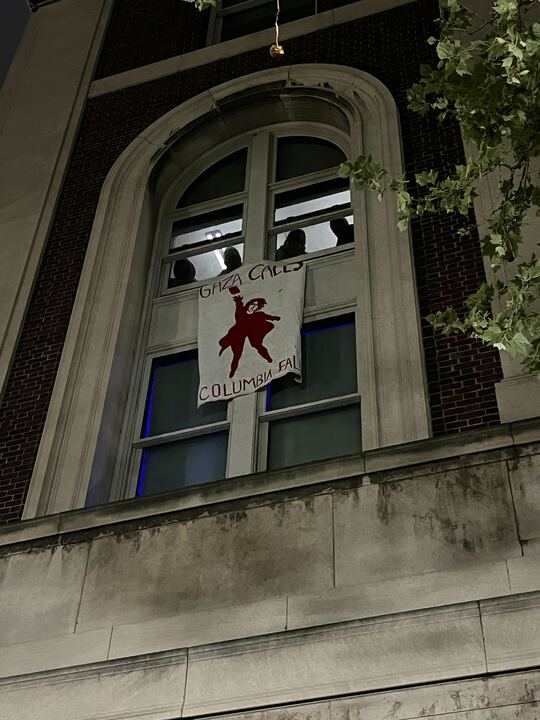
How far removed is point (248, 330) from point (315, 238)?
179cm

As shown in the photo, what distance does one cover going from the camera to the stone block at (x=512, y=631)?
7.04 m

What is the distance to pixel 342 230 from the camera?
1270 centimetres

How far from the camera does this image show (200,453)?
35.9ft

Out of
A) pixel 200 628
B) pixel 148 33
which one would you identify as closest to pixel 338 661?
pixel 200 628

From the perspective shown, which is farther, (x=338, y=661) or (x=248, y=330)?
(x=248, y=330)

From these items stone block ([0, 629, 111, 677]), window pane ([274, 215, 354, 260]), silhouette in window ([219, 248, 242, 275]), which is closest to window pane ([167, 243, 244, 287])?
silhouette in window ([219, 248, 242, 275])

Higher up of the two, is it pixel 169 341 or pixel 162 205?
pixel 162 205

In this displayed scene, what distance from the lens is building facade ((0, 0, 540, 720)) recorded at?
7.62m

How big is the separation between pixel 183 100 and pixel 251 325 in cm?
494

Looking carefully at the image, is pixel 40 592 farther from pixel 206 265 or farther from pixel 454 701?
pixel 206 265

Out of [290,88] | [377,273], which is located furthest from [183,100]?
[377,273]

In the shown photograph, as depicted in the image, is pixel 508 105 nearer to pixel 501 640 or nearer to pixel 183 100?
pixel 501 640

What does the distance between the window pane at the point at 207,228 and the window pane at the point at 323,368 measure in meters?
2.41

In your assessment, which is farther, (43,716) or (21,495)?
(21,495)
